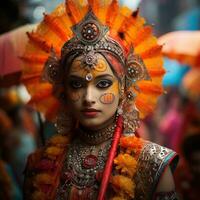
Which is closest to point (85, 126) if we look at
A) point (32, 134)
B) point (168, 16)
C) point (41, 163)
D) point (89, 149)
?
point (89, 149)

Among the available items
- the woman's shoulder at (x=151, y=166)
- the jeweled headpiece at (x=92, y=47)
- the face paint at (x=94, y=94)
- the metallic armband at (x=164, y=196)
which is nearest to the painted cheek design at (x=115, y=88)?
the face paint at (x=94, y=94)

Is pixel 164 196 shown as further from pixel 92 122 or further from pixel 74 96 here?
pixel 74 96

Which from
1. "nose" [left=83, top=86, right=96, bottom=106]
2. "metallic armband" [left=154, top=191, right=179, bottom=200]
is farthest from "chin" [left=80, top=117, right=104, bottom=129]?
"metallic armband" [left=154, top=191, right=179, bottom=200]

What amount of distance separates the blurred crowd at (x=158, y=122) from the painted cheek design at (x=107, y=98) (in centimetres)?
55

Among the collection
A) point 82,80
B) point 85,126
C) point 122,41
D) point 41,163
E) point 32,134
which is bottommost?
point 32,134

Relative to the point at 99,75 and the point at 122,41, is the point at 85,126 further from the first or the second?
the point at 122,41

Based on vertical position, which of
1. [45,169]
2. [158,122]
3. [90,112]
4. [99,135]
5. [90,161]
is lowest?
[158,122]

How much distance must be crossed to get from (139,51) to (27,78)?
772mm

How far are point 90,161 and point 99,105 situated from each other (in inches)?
13.7

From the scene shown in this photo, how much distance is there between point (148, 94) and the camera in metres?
3.66

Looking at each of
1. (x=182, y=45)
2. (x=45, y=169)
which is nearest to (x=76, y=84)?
(x=45, y=169)

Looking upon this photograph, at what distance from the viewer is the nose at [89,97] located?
333cm

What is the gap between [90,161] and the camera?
3.44m

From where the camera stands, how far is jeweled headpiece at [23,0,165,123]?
3.42 meters
